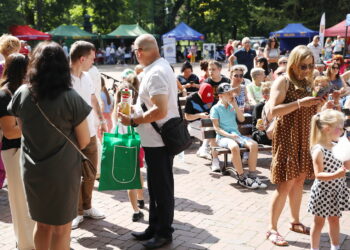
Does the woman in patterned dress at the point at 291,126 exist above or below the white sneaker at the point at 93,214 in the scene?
above

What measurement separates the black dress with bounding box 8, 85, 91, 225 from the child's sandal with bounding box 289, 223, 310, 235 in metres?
2.51

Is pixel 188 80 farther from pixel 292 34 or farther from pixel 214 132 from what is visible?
pixel 292 34

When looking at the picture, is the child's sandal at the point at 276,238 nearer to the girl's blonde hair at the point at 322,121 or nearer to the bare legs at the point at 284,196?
the bare legs at the point at 284,196

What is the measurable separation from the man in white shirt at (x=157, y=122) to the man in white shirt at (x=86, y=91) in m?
0.74

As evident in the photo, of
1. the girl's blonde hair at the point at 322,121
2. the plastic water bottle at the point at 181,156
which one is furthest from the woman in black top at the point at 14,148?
the plastic water bottle at the point at 181,156

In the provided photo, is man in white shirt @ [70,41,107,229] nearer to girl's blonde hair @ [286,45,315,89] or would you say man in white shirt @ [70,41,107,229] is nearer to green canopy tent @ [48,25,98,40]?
girl's blonde hair @ [286,45,315,89]

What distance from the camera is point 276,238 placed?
14.3 ft

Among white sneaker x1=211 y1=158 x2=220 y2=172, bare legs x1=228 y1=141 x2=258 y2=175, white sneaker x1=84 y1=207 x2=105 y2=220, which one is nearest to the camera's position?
white sneaker x1=84 y1=207 x2=105 y2=220

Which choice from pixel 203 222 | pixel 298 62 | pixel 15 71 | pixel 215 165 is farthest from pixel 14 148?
pixel 215 165

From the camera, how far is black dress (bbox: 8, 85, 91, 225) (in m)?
3.02

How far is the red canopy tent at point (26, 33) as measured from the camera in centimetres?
3219

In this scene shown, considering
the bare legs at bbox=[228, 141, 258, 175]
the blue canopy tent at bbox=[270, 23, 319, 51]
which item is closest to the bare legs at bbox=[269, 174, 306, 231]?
the bare legs at bbox=[228, 141, 258, 175]

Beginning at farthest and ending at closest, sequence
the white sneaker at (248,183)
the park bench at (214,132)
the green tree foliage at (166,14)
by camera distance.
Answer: the green tree foliage at (166,14) < the park bench at (214,132) < the white sneaker at (248,183)

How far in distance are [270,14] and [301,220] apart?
125ft
